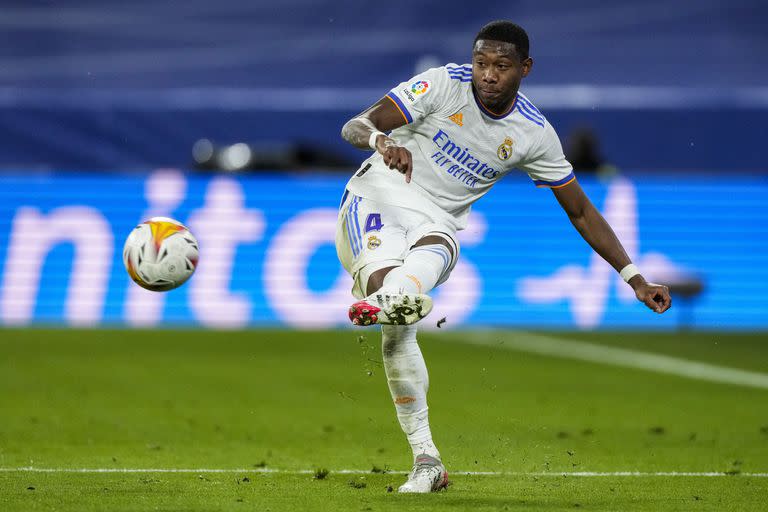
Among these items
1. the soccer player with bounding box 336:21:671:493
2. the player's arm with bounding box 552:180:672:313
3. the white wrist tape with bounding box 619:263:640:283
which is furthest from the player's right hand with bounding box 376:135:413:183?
the white wrist tape with bounding box 619:263:640:283

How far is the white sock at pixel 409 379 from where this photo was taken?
646 cm

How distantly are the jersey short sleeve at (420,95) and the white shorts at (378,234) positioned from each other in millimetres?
450

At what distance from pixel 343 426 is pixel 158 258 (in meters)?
2.85

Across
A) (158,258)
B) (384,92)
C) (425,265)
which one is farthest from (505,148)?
(384,92)

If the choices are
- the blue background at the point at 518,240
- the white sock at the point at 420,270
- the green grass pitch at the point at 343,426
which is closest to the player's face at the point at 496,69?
the white sock at the point at 420,270

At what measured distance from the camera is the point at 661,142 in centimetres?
1920

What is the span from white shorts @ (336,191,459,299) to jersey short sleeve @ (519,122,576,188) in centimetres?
54

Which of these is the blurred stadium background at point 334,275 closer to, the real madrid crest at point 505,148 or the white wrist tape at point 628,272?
the white wrist tape at point 628,272

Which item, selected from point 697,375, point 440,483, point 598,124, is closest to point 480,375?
point 697,375

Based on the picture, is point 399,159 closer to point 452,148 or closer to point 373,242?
point 373,242

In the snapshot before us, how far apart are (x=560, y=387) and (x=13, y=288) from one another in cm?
704

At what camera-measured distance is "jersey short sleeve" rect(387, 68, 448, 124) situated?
21.2 feet

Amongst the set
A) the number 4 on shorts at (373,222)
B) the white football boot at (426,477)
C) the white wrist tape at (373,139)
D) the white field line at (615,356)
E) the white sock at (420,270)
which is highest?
the white wrist tape at (373,139)

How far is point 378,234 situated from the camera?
646cm
